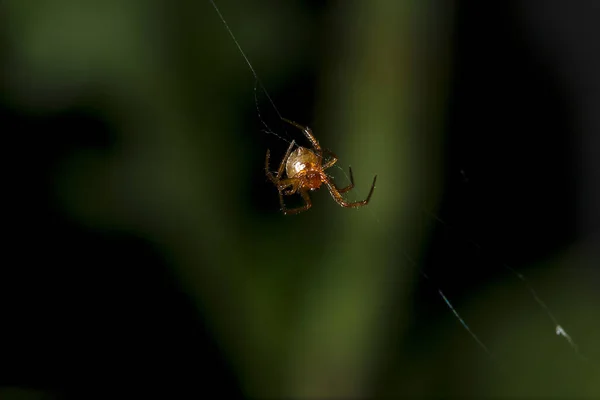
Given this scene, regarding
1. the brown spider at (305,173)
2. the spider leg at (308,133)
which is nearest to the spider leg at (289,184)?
the brown spider at (305,173)

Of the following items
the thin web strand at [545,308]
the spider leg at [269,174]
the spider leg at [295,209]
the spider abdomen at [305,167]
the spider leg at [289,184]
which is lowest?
the thin web strand at [545,308]

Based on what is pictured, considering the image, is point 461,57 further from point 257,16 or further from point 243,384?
point 243,384

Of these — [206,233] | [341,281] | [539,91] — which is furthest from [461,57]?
[206,233]

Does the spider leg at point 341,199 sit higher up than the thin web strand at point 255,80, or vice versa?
the thin web strand at point 255,80

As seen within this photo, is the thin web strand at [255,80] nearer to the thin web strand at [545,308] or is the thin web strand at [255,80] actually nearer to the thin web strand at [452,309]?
the thin web strand at [452,309]

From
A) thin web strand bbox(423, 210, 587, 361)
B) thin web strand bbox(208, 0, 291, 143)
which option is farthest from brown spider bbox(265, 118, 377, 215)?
thin web strand bbox(423, 210, 587, 361)

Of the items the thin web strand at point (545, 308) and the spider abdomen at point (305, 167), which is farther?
the spider abdomen at point (305, 167)

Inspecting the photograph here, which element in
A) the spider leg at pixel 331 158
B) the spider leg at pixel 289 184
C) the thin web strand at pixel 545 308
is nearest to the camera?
the thin web strand at pixel 545 308

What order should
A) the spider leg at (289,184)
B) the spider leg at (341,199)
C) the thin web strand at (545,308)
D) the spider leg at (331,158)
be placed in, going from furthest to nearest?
1. the spider leg at (289,184)
2. the spider leg at (331,158)
3. the spider leg at (341,199)
4. the thin web strand at (545,308)

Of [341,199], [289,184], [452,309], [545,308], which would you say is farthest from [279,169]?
[545,308]
